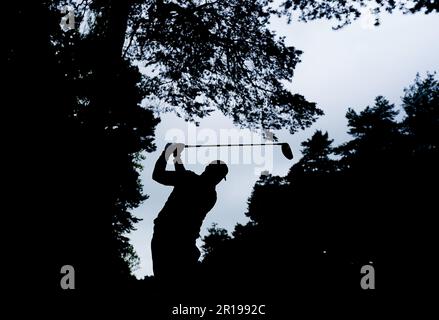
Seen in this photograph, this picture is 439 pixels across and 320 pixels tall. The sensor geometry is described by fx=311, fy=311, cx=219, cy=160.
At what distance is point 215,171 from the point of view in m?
4.36

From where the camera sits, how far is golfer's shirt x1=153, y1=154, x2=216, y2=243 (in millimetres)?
3883

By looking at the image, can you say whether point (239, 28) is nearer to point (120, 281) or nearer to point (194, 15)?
point (194, 15)

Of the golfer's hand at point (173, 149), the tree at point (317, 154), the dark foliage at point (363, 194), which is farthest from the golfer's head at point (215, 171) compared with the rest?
the tree at point (317, 154)

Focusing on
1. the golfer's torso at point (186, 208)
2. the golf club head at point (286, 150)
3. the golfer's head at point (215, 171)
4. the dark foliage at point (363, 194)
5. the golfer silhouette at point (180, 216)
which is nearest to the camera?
the golfer silhouette at point (180, 216)

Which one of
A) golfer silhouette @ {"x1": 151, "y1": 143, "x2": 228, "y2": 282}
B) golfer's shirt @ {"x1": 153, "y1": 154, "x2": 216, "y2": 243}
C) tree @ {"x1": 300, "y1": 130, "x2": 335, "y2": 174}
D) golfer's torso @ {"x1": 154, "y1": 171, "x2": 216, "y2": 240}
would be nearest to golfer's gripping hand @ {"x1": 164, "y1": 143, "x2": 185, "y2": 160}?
golfer silhouette @ {"x1": 151, "y1": 143, "x2": 228, "y2": 282}

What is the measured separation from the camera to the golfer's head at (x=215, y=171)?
14.2 feet

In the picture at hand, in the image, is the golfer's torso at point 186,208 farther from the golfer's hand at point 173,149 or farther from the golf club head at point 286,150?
the golf club head at point 286,150

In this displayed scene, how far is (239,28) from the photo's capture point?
11078 millimetres

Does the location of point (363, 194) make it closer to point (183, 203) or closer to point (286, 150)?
point (286, 150)

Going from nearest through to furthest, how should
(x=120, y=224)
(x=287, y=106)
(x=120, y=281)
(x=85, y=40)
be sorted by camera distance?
(x=120, y=281) → (x=85, y=40) → (x=287, y=106) → (x=120, y=224)

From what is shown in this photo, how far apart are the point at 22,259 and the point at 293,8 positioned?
1029 cm

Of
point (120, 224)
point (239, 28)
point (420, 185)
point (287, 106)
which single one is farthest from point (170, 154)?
point (420, 185)

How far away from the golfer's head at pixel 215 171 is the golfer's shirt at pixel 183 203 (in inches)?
3.6

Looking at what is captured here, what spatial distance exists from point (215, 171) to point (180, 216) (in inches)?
32.3
